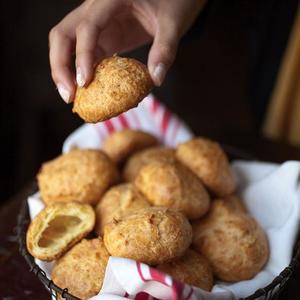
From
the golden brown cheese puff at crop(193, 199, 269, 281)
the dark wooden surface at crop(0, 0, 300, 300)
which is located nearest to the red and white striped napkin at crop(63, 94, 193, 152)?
the golden brown cheese puff at crop(193, 199, 269, 281)

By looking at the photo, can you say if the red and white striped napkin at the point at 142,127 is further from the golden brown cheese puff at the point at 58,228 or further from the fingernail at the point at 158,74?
the fingernail at the point at 158,74

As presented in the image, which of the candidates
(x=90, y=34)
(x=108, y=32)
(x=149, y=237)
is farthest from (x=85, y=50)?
(x=149, y=237)

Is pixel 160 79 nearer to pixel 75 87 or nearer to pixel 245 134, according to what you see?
pixel 75 87

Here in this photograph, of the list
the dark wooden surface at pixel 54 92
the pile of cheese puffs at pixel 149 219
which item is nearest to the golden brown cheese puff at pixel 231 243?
the pile of cheese puffs at pixel 149 219

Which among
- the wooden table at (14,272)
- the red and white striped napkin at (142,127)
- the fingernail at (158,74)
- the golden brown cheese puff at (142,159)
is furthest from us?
the red and white striped napkin at (142,127)

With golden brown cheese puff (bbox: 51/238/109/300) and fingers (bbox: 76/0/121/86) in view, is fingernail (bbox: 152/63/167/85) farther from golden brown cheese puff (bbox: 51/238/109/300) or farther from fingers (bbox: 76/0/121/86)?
golden brown cheese puff (bbox: 51/238/109/300)

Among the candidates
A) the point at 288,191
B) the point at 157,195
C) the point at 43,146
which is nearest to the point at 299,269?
the point at 288,191
